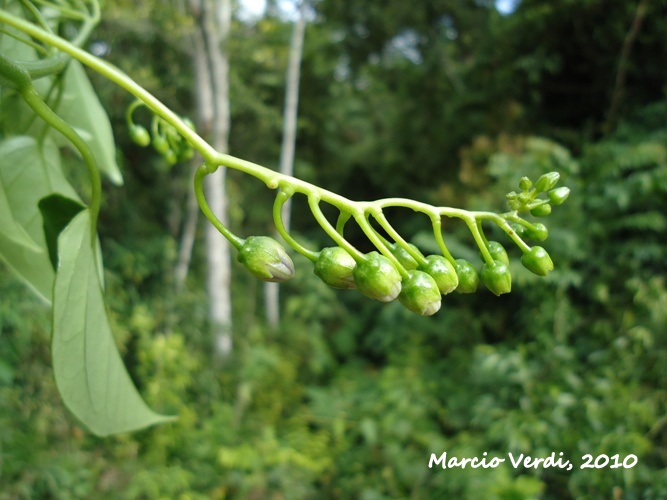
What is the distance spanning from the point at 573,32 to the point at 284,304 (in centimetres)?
243

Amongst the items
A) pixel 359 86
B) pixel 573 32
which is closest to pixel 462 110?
pixel 573 32

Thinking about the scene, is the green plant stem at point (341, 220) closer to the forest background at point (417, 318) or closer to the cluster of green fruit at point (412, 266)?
the cluster of green fruit at point (412, 266)

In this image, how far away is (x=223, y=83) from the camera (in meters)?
2.53

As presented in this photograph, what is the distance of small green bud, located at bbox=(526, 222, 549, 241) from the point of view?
0.34 m

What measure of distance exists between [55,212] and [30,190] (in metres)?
0.08

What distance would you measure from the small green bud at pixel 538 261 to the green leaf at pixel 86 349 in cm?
26

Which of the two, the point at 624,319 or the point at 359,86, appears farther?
the point at 359,86

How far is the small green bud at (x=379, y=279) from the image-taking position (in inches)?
11.5

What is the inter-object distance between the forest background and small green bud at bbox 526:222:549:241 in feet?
3.97

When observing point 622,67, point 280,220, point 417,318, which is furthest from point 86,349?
point 622,67

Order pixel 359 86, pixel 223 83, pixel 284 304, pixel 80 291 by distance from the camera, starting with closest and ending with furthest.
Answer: pixel 80 291
pixel 223 83
pixel 284 304
pixel 359 86

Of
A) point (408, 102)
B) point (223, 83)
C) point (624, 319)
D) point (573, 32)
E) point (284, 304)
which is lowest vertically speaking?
point (624, 319)

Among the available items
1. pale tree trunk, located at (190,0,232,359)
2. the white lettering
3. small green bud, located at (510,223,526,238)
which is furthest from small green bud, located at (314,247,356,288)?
pale tree trunk, located at (190,0,232,359)

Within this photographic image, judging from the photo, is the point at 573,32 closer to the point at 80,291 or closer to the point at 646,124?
the point at 646,124
